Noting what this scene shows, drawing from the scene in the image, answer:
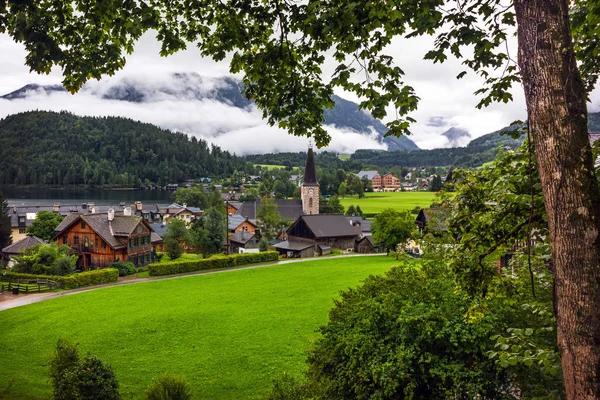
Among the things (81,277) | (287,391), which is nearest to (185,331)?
(287,391)

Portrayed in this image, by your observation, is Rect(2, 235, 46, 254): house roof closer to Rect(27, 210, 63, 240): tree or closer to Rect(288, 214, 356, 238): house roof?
Rect(27, 210, 63, 240): tree

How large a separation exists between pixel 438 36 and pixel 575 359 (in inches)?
135

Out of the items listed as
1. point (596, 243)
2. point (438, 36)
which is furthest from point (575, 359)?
point (438, 36)

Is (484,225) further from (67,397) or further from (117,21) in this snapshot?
(67,397)

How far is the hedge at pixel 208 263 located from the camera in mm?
42594

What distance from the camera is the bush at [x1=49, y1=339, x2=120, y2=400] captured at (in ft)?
35.0

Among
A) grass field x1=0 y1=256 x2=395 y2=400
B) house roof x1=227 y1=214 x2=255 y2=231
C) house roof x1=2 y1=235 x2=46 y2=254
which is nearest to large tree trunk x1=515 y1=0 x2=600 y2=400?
grass field x1=0 y1=256 x2=395 y2=400

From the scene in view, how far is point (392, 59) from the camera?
5012 mm

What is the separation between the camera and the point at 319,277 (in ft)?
135

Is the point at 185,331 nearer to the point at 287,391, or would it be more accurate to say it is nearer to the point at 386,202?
the point at 287,391

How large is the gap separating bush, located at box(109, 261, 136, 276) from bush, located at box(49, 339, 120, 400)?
33.5 meters

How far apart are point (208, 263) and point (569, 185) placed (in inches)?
1816

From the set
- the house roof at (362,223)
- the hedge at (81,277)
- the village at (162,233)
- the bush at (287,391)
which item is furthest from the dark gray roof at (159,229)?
the bush at (287,391)

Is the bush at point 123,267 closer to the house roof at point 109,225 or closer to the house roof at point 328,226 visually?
the house roof at point 109,225
